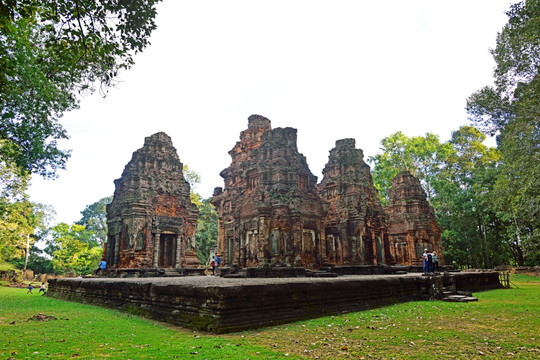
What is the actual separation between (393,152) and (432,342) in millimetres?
37063

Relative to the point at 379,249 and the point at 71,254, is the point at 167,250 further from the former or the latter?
the point at 71,254

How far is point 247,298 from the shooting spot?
6.40m

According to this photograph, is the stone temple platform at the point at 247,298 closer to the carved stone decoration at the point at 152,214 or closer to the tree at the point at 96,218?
the carved stone decoration at the point at 152,214

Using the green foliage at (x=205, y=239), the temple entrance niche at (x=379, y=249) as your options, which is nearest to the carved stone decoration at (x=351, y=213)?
the temple entrance niche at (x=379, y=249)

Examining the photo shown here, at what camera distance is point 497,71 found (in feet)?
54.6

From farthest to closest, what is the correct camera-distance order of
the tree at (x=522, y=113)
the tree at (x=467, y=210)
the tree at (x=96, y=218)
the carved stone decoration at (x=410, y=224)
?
1. the tree at (x=96, y=218)
2. the tree at (x=467, y=210)
3. the carved stone decoration at (x=410, y=224)
4. the tree at (x=522, y=113)

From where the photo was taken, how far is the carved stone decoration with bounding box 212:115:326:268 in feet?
45.8

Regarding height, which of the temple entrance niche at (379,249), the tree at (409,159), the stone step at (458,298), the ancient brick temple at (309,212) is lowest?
the stone step at (458,298)

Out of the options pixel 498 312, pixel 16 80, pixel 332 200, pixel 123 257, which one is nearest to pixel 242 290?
pixel 498 312

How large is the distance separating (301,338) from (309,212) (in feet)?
32.0

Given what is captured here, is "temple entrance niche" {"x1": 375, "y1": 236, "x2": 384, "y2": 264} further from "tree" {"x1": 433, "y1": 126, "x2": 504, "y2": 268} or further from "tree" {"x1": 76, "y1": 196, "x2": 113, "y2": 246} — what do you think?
"tree" {"x1": 76, "y1": 196, "x2": 113, "y2": 246}

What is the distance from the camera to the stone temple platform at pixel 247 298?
611cm

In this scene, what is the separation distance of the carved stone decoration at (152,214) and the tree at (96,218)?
3956 centimetres

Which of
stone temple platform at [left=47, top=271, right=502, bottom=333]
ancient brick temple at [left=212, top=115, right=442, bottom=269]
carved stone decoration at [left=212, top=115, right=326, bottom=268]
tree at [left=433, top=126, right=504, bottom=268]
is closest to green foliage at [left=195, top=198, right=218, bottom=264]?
ancient brick temple at [left=212, top=115, right=442, bottom=269]
